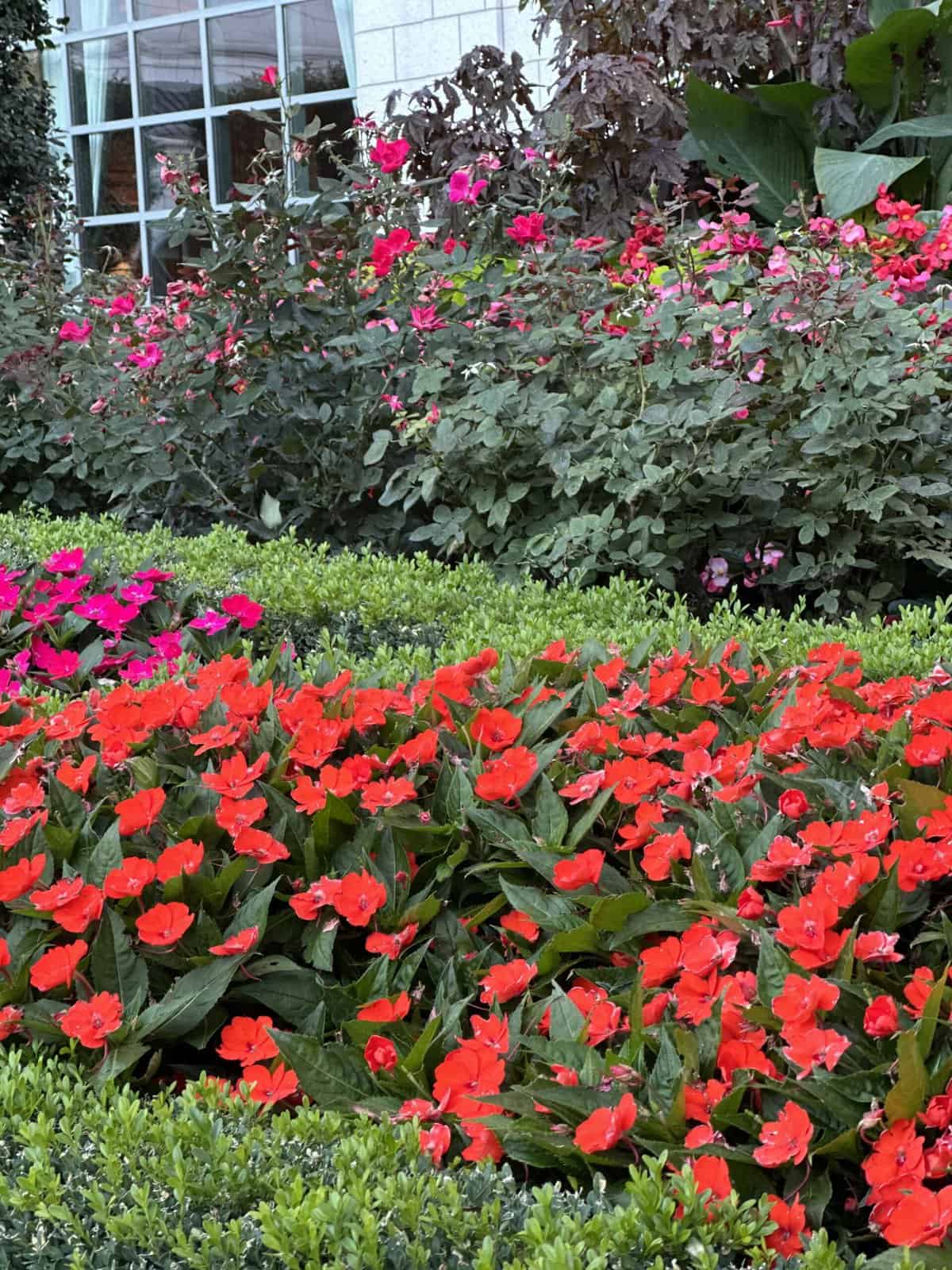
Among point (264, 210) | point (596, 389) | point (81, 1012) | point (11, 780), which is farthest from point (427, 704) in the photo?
point (264, 210)

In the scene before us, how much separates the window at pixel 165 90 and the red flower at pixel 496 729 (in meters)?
9.64

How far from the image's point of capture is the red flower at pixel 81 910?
5.24ft

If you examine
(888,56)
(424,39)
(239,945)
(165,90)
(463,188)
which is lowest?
(239,945)

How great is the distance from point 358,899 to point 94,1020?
1.07ft

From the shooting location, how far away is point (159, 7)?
11602 millimetres

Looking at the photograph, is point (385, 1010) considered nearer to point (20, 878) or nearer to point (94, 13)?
point (20, 878)

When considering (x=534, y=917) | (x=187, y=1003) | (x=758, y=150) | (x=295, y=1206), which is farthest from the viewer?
(x=758, y=150)

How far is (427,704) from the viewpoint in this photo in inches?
86.3

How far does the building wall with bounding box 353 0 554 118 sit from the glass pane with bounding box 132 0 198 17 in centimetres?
214

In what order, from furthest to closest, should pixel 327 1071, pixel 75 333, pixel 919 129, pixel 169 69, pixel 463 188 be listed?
pixel 169 69, pixel 919 129, pixel 75 333, pixel 463 188, pixel 327 1071

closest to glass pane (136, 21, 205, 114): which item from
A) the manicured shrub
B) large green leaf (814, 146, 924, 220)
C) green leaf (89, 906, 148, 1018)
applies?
large green leaf (814, 146, 924, 220)

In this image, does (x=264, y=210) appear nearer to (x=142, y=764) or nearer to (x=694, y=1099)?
(x=142, y=764)

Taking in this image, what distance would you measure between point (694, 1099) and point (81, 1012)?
671mm

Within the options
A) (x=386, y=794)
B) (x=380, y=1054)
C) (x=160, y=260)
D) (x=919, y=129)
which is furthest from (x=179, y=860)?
(x=160, y=260)
